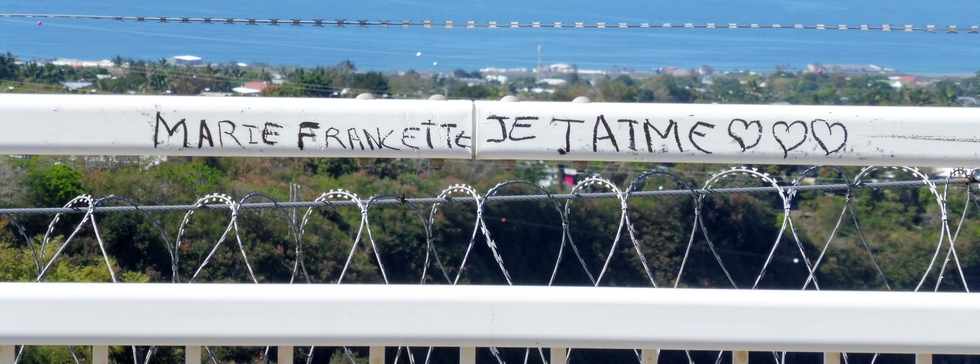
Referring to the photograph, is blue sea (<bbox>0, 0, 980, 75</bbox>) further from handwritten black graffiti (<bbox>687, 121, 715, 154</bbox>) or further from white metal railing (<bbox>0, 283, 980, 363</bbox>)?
white metal railing (<bbox>0, 283, 980, 363</bbox>)

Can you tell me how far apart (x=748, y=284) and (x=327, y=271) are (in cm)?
154

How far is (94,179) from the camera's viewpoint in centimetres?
488

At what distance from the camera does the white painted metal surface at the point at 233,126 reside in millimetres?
2072

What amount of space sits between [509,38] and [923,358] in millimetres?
30620

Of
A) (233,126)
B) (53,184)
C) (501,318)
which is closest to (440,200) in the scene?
(233,126)

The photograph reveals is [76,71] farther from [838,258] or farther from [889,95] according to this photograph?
[838,258]

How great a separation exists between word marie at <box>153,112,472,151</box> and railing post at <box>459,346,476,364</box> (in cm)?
59

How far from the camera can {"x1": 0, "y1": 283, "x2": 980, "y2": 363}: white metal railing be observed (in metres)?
1.67

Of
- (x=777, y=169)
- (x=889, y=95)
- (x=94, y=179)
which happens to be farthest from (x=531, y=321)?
(x=889, y=95)

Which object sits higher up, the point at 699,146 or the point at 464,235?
the point at 699,146

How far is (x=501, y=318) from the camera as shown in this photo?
1.68 meters

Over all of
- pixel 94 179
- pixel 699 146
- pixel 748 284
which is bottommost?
pixel 748 284

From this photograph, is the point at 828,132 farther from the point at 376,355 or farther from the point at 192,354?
the point at 192,354

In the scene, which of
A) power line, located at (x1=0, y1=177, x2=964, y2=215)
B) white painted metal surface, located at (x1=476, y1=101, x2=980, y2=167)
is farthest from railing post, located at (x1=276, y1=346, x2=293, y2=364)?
power line, located at (x1=0, y1=177, x2=964, y2=215)
